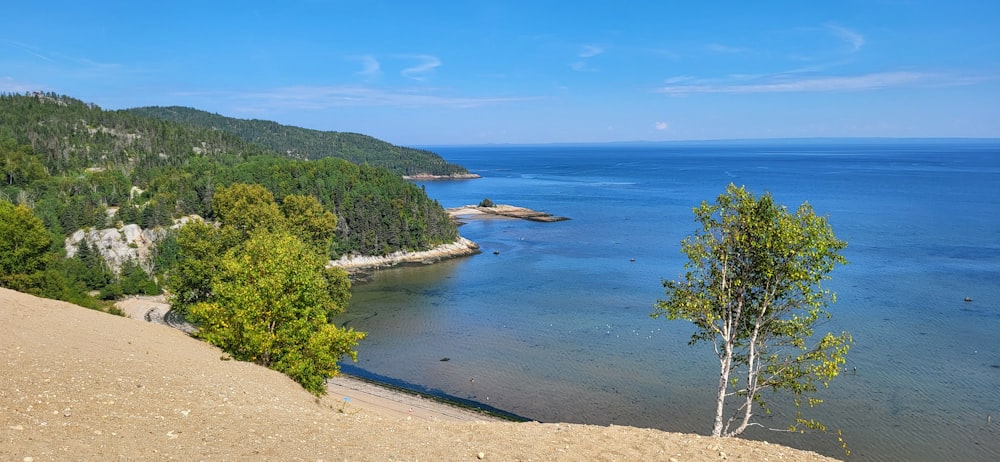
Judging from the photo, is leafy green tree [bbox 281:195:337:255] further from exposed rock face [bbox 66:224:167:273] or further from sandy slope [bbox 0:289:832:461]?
sandy slope [bbox 0:289:832:461]

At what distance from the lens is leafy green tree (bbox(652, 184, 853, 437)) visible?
2005cm

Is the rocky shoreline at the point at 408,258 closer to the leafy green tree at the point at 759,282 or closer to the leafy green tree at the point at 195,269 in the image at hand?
the leafy green tree at the point at 195,269

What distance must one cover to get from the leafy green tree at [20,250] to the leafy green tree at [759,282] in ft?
151

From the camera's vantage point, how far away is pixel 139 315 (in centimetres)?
5806

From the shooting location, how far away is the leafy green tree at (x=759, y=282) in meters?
20.0

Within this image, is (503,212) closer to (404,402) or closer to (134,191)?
(134,191)

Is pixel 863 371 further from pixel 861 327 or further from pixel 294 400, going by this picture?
pixel 294 400

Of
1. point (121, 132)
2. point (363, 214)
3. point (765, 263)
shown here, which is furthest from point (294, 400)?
point (121, 132)

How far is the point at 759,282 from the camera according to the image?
70.7 ft

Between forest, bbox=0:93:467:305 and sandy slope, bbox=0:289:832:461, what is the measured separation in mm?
30446

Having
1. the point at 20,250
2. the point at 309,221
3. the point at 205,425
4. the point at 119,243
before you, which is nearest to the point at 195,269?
the point at 20,250

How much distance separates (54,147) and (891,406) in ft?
468

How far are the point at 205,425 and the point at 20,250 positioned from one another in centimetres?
3944

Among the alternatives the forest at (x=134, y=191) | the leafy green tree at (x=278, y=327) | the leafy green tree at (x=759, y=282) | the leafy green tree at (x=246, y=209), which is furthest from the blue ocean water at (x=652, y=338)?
the leafy green tree at (x=278, y=327)
